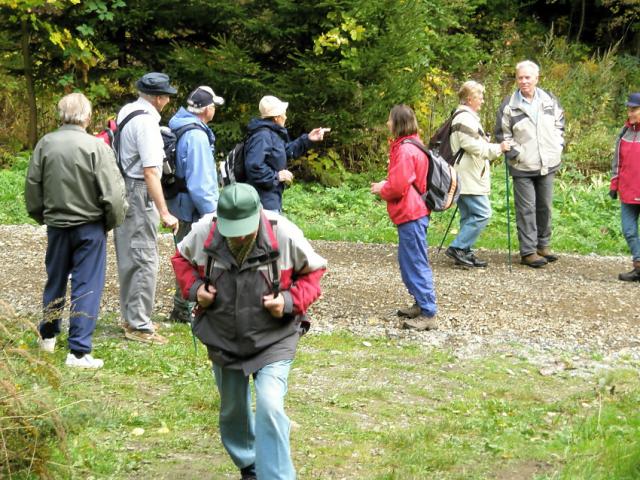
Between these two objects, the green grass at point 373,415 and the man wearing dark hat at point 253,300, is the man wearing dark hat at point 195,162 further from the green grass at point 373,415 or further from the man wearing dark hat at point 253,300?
the man wearing dark hat at point 253,300

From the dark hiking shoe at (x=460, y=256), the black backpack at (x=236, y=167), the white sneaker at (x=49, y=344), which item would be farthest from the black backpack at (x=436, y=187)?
the white sneaker at (x=49, y=344)

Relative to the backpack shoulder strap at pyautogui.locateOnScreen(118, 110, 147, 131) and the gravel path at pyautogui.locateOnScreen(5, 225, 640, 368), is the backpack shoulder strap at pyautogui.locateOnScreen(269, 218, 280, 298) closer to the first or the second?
the backpack shoulder strap at pyautogui.locateOnScreen(118, 110, 147, 131)

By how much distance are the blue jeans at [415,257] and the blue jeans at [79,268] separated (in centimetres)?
260

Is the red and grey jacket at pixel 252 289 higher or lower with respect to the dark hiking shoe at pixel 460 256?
higher

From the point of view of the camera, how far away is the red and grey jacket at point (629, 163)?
396 inches

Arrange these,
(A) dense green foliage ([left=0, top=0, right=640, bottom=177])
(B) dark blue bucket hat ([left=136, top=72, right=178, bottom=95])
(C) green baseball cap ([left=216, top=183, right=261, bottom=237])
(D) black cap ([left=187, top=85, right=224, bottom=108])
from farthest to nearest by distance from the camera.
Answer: (A) dense green foliage ([left=0, top=0, right=640, bottom=177]) → (D) black cap ([left=187, top=85, right=224, bottom=108]) → (B) dark blue bucket hat ([left=136, top=72, right=178, bottom=95]) → (C) green baseball cap ([left=216, top=183, right=261, bottom=237])

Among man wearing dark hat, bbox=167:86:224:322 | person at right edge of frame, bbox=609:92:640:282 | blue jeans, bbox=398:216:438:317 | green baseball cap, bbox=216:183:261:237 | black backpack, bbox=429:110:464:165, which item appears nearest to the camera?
green baseball cap, bbox=216:183:261:237

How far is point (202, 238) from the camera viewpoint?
15.2 ft

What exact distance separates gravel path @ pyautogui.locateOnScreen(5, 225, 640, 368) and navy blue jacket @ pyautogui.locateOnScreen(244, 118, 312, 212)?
49.7 inches

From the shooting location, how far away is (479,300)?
926 centimetres

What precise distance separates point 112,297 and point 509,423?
14.8 ft

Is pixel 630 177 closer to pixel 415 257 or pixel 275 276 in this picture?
pixel 415 257

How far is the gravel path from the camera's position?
812cm

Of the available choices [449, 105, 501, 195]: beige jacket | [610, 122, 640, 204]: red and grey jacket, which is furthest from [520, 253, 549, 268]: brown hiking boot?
[610, 122, 640, 204]: red and grey jacket
